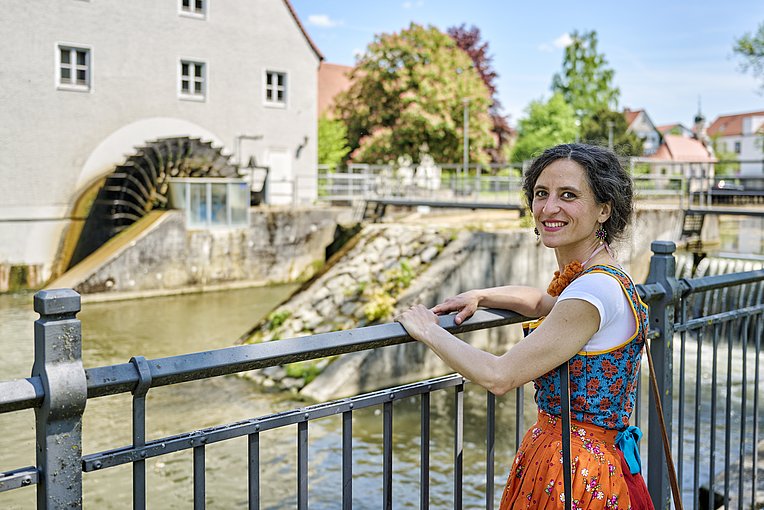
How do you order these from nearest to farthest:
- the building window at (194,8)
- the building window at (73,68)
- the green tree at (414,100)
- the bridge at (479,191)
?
1. the bridge at (479,191)
2. the building window at (73,68)
3. the building window at (194,8)
4. the green tree at (414,100)

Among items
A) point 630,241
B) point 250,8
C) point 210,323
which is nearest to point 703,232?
point 210,323

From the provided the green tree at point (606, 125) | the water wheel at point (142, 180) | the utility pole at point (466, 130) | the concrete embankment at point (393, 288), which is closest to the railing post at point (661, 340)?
the concrete embankment at point (393, 288)

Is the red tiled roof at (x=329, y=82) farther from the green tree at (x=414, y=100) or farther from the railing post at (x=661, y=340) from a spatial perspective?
the railing post at (x=661, y=340)

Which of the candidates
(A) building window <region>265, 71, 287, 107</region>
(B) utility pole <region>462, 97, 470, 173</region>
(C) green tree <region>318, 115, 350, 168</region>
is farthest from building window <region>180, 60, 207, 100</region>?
(B) utility pole <region>462, 97, 470, 173</region>

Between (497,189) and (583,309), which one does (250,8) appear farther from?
(583,309)

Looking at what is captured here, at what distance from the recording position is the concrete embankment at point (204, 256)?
18109 millimetres

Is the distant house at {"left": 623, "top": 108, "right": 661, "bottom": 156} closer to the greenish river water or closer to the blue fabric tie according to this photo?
the greenish river water

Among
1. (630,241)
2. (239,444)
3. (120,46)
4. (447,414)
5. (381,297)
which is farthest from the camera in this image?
(120,46)

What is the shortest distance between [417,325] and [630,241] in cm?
62

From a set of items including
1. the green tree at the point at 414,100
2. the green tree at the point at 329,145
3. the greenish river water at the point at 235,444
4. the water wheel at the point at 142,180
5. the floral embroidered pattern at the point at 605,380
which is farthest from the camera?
the green tree at the point at 414,100

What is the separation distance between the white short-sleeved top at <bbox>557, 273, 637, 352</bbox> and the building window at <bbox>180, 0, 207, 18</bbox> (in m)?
23.9

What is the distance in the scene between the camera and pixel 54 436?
141 cm

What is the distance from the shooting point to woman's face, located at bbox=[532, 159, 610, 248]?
1986mm

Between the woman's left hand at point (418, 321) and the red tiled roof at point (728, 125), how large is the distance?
94.5 meters
